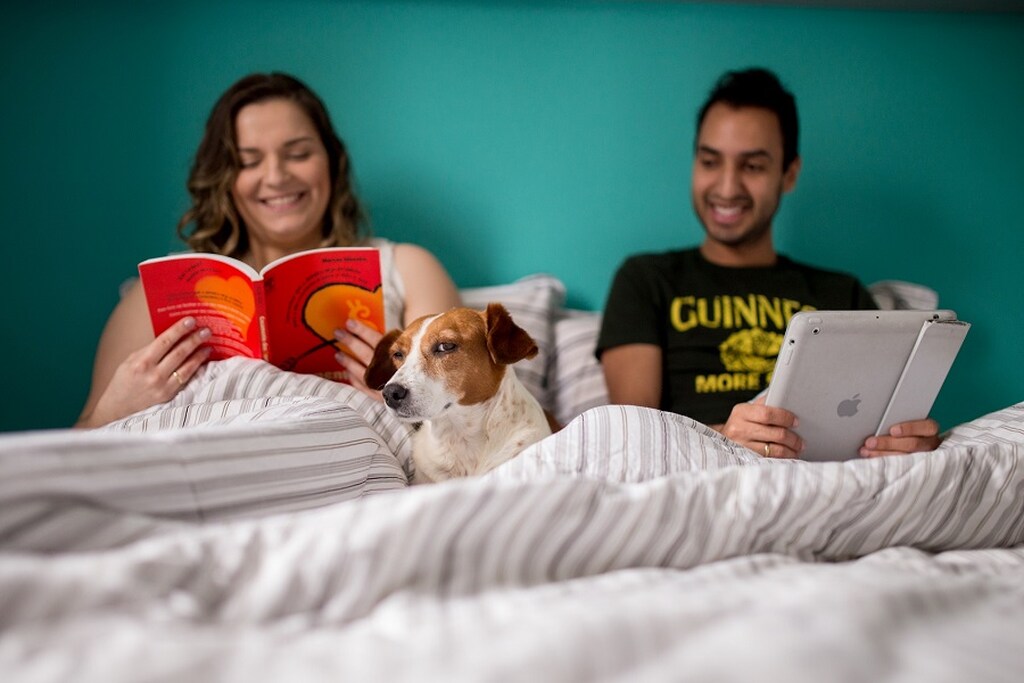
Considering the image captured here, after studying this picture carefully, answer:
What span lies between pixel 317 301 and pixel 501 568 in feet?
2.73

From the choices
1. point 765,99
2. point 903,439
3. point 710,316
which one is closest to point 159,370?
point 710,316

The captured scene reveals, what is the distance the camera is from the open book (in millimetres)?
1291

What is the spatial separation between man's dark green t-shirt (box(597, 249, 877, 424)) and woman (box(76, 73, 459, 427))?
41cm

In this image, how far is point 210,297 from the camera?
133 cm

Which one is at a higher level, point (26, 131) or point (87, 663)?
point (26, 131)

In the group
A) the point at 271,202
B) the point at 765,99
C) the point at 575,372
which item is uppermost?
the point at 765,99

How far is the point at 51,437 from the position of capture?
68cm

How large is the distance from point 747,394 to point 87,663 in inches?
56.5

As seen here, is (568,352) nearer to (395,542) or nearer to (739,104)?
(739,104)

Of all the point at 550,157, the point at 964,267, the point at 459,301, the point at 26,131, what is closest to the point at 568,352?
the point at 459,301

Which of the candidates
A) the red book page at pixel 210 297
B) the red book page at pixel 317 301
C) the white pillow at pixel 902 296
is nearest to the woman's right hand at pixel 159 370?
the red book page at pixel 210 297

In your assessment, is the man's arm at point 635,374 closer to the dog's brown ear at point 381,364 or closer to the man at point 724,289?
the man at point 724,289

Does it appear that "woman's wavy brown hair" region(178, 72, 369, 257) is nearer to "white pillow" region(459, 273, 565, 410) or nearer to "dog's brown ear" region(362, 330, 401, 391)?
"white pillow" region(459, 273, 565, 410)

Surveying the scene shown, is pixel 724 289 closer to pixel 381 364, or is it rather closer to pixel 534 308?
pixel 534 308
